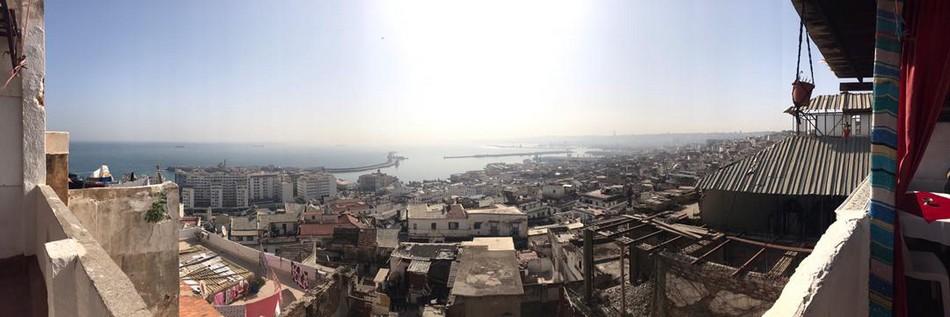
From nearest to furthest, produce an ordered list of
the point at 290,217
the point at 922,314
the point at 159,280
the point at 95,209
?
the point at 922,314 < the point at 95,209 < the point at 159,280 < the point at 290,217

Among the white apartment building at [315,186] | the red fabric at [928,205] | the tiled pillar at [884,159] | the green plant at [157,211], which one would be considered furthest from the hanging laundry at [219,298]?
the white apartment building at [315,186]

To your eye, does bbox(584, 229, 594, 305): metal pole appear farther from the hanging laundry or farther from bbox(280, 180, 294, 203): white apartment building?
bbox(280, 180, 294, 203): white apartment building

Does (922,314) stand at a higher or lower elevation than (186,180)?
higher

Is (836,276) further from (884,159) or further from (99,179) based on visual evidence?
(99,179)

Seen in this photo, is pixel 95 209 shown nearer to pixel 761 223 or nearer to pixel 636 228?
pixel 636 228

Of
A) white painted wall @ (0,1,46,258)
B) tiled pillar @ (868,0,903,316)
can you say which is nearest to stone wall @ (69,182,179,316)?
white painted wall @ (0,1,46,258)

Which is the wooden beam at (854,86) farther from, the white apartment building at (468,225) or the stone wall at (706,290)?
the white apartment building at (468,225)

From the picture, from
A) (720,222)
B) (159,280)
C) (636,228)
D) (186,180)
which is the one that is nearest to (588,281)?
(636,228)
